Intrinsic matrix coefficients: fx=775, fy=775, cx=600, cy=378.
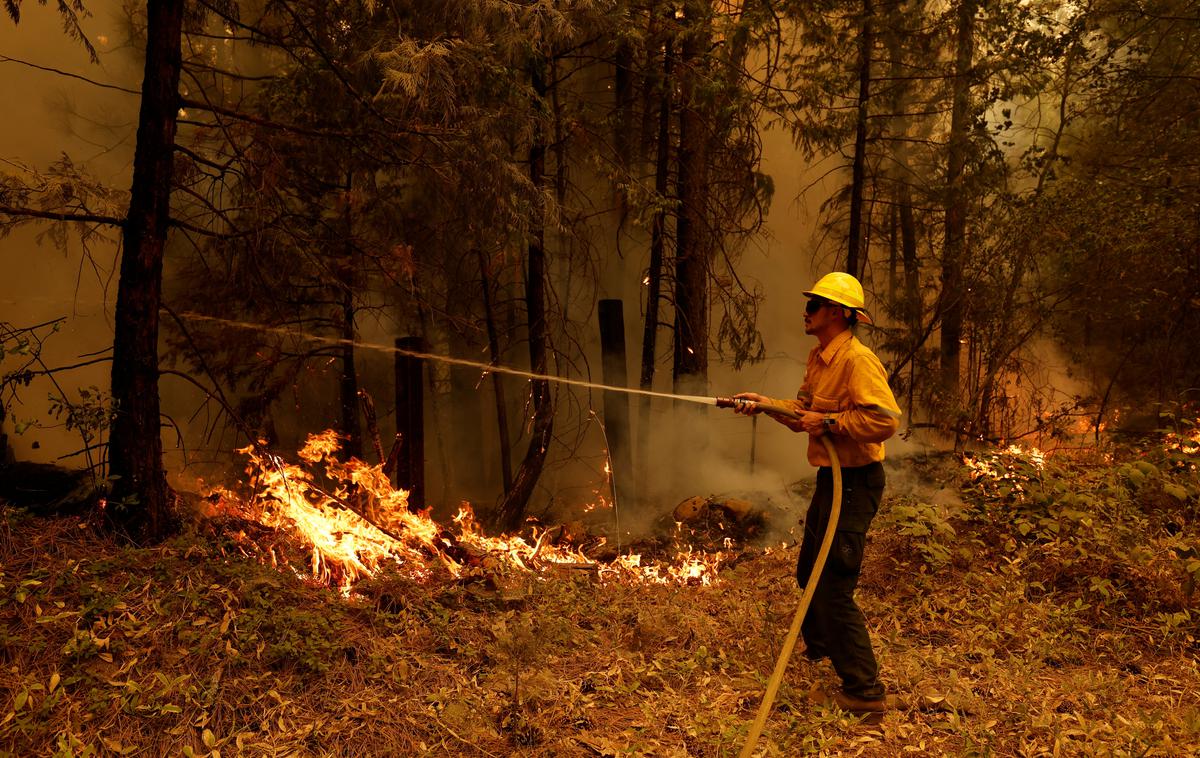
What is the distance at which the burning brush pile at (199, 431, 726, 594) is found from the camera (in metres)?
6.07

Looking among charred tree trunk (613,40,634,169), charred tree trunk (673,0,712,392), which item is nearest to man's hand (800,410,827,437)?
charred tree trunk (673,0,712,392)

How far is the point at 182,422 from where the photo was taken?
10195 millimetres

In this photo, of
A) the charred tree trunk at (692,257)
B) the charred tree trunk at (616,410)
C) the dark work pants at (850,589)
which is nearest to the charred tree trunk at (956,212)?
the charred tree trunk at (692,257)

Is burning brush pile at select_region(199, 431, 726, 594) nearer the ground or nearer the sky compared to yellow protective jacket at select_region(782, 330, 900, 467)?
nearer the ground

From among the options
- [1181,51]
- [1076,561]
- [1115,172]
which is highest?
[1181,51]

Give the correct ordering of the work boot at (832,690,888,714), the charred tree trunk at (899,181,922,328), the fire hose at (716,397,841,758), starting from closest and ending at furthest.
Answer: the fire hose at (716,397,841,758) < the work boot at (832,690,888,714) < the charred tree trunk at (899,181,922,328)

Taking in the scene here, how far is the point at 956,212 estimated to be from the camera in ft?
40.2

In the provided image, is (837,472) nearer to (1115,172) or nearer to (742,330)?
(742,330)

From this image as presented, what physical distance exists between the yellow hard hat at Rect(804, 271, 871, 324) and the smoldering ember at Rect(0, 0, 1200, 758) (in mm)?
26

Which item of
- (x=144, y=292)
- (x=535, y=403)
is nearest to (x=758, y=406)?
(x=144, y=292)

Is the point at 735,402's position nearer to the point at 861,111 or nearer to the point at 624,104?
the point at 624,104

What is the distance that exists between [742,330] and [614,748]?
7.75 m

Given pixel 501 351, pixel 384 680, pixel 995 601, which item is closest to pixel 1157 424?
pixel 995 601

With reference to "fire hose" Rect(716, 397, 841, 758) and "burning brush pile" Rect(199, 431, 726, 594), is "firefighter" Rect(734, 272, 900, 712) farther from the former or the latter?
"burning brush pile" Rect(199, 431, 726, 594)
